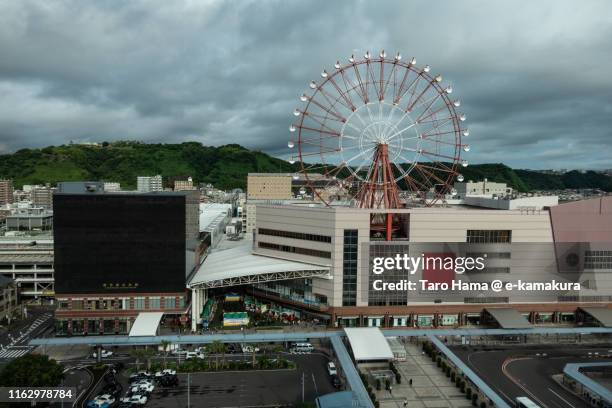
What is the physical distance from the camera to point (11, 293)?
52875 millimetres

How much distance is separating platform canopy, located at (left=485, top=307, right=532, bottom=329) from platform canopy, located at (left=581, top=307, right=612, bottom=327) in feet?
26.7

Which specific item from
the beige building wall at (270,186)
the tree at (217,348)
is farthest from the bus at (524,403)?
the beige building wall at (270,186)

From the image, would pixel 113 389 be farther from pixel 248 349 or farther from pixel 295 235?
pixel 295 235

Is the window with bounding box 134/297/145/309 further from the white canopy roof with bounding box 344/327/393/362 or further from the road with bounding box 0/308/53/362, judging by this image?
the white canopy roof with bounding box 344/327/393/362

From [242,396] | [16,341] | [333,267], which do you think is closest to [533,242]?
[333,267]

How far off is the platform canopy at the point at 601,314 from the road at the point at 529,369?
3.96m

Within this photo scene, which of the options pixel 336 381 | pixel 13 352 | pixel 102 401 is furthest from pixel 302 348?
pixel 13 352

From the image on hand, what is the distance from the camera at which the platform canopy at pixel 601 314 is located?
4703 cm

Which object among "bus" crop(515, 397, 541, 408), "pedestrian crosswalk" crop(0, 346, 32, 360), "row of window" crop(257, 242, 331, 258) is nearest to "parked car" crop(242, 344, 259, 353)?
"row of window" crop(257, 242, 331, 258)

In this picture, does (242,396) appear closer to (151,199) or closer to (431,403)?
(431,403)

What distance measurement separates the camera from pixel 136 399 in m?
31.5

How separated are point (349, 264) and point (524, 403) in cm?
2172

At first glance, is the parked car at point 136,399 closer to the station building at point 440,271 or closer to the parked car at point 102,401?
the parked car at point 102,401

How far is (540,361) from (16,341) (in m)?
49.4
